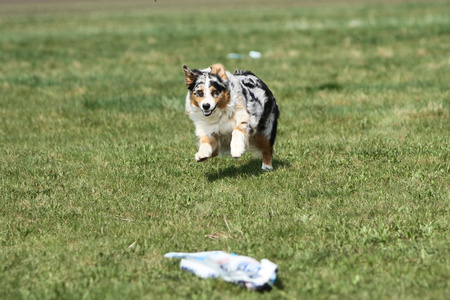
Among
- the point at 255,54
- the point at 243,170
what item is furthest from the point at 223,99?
the point at 255,54

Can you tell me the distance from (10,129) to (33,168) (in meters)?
3.12

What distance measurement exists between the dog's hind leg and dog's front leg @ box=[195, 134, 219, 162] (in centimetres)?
60

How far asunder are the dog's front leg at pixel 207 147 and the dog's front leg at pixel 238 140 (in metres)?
0.30

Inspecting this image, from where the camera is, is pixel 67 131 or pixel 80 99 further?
pixel 80 99

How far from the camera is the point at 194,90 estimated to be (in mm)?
8164

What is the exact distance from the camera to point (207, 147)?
27.5ft

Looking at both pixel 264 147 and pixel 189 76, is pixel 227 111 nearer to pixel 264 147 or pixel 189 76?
pixel 189 76

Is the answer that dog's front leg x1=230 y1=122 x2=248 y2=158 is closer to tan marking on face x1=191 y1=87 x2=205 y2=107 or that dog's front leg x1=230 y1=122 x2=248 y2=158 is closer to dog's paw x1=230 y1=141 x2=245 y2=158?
dog's paw x1=230 y1=141 x2=245 y2=158

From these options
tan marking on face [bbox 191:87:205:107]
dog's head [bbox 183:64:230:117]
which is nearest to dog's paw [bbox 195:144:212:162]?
dog's head [bbox 183:64:230:117]

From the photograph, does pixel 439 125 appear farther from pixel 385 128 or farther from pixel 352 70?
pixel 352 70

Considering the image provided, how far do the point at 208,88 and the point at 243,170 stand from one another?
1.67 meters

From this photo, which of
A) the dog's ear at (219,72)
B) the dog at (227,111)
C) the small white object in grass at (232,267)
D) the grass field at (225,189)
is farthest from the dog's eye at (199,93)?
the small white object in grass at (232,267)

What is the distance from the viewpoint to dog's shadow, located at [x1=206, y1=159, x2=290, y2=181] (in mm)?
8940

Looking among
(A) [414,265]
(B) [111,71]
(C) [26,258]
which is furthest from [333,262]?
(B) [111,71]
